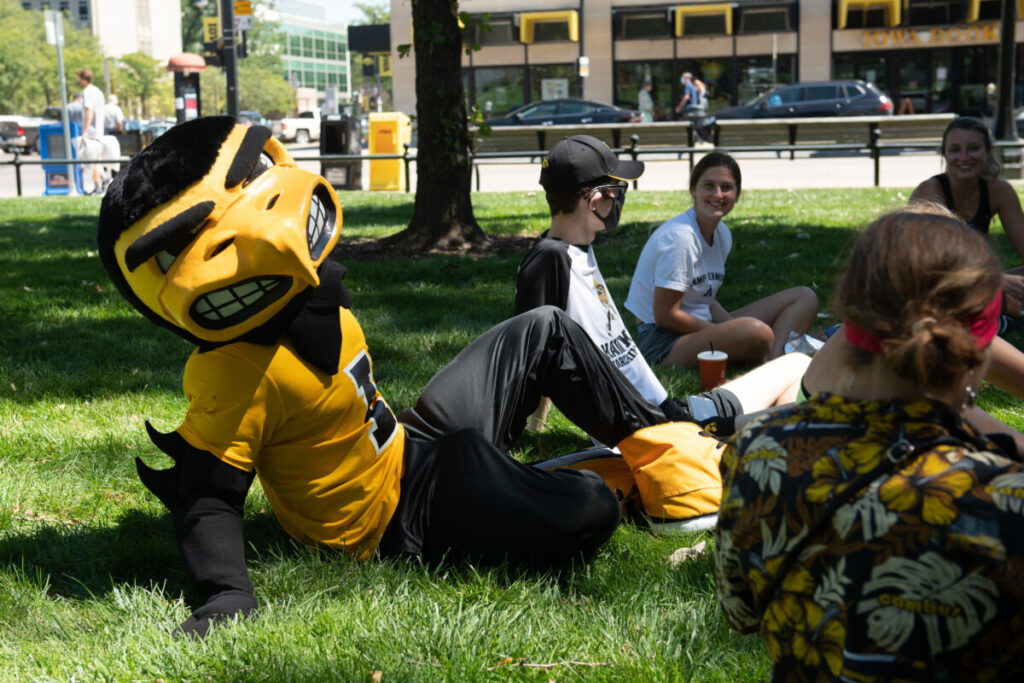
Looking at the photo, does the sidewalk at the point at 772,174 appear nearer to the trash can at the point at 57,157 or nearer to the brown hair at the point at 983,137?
the trash can at the point at 57,157

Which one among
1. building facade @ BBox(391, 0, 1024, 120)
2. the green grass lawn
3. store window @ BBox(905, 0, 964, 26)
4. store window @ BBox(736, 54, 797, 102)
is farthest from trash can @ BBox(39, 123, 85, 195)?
store window @ BBox(905, 0, 964, 26)

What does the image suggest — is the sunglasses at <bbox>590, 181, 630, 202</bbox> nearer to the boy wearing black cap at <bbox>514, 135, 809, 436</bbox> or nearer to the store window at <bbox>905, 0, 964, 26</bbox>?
the boy wearing black cap at <bbox>514, 135, 809, 436</bbox>

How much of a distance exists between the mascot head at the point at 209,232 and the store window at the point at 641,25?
36.7 m

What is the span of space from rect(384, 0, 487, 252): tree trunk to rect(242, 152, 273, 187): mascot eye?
6.06 metres

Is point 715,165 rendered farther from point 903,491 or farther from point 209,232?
point 903,491

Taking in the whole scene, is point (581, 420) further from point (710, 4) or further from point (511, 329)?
point (710, 4)

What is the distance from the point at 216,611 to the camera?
103 inches

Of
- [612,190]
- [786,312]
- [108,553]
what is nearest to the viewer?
[108,553]

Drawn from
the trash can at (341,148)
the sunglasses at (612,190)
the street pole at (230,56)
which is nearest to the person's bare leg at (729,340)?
the sunglasses at (612,190)

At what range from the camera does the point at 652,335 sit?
520 cm

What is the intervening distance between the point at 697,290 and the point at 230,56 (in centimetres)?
1458

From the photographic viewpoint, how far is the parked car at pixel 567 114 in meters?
28.3

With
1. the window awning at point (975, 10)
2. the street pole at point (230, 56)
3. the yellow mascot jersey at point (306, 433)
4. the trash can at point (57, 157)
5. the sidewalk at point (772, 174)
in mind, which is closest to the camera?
the yellow mascot jersey at point (306, 433)

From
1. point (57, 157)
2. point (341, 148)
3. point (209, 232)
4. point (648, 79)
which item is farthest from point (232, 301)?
point (648, 79)
